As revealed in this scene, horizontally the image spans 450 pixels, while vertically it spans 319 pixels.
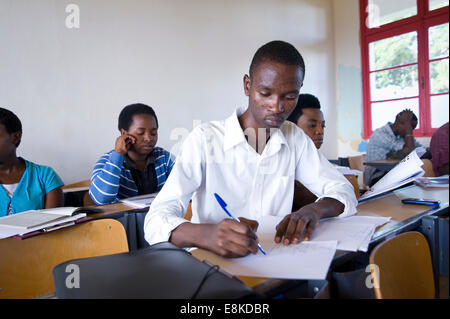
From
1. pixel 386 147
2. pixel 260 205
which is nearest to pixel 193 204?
pixel 260 205

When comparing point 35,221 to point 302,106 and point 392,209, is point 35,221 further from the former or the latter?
point 302,106

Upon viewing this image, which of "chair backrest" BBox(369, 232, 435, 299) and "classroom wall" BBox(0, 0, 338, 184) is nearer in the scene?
"chair backrest" BBox(369, 232, 435, 299)

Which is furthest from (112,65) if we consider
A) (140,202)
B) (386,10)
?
(386,10)

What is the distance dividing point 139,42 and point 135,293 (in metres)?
2.97

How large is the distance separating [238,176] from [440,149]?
2.20 feet

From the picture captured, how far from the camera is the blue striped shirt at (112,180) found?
1.77 meters

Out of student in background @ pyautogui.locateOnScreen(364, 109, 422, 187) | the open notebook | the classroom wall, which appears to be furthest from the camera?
student in background @ pyautogui.locateOnScreen(364, 109, 422, 187)

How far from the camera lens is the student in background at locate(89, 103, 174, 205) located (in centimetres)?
179

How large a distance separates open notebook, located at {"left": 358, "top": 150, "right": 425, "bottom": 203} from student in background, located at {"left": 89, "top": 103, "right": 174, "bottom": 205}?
4.13 ft

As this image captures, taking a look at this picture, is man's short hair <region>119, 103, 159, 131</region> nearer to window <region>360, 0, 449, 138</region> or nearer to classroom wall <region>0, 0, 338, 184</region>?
classroom wall <region>0, 0, 338, 184</region>

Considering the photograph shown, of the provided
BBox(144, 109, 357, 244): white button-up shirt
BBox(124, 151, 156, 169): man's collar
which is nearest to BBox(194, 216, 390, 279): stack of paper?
BBox(144, 109, 357, 244): white button-up shirt

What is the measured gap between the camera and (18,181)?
1641 mm

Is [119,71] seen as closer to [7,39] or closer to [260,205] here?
[7,39]

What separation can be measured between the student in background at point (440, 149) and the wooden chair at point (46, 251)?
90 centimetres
